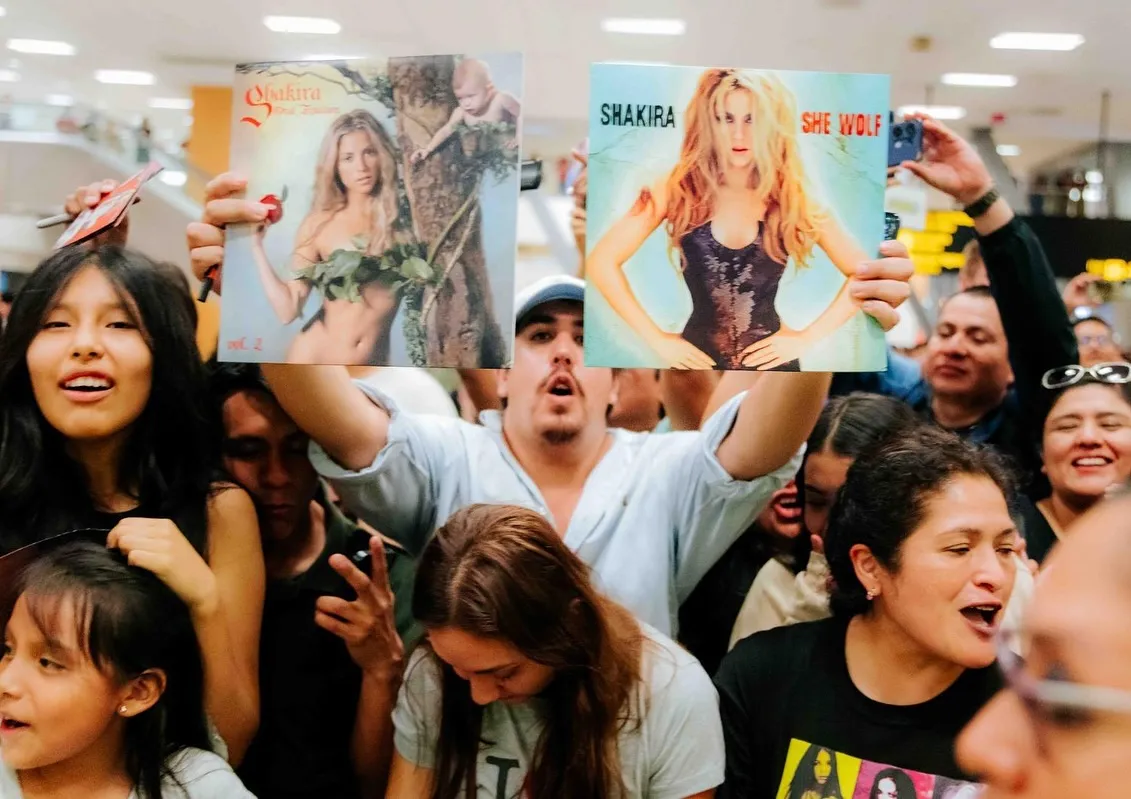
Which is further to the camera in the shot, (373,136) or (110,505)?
(110,505)

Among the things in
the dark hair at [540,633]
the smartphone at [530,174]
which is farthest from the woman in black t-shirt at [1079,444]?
the smartphone at [530,174]

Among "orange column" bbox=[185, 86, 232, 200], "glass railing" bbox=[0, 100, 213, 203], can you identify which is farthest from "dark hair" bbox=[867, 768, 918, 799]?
"orange column" bbox=[185, 86, 232, 200]

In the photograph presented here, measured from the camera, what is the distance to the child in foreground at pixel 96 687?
48.6 inches

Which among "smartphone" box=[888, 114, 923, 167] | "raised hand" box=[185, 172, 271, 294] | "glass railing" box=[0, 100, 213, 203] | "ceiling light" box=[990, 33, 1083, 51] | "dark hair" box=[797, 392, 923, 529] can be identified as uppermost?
"ceiling light" box=[990, 33, 1083, 51]

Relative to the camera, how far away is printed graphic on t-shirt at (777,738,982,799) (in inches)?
50.1

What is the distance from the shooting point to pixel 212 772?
51.3 inches

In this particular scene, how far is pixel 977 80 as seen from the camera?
24.0 feet

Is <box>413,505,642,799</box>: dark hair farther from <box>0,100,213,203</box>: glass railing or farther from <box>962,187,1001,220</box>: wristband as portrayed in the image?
<box>0,100,213,203</box>: glass railing

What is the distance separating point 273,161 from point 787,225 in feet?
2.42

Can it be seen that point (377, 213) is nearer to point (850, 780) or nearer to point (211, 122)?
point (850, 780)

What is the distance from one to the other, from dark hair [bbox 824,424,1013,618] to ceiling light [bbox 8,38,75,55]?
27.3 ft

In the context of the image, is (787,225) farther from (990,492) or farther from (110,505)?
(110,505)

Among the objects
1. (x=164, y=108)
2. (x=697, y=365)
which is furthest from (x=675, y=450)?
(x=164, y=108)

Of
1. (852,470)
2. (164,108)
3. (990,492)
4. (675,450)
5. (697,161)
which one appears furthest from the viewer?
(164,108)
